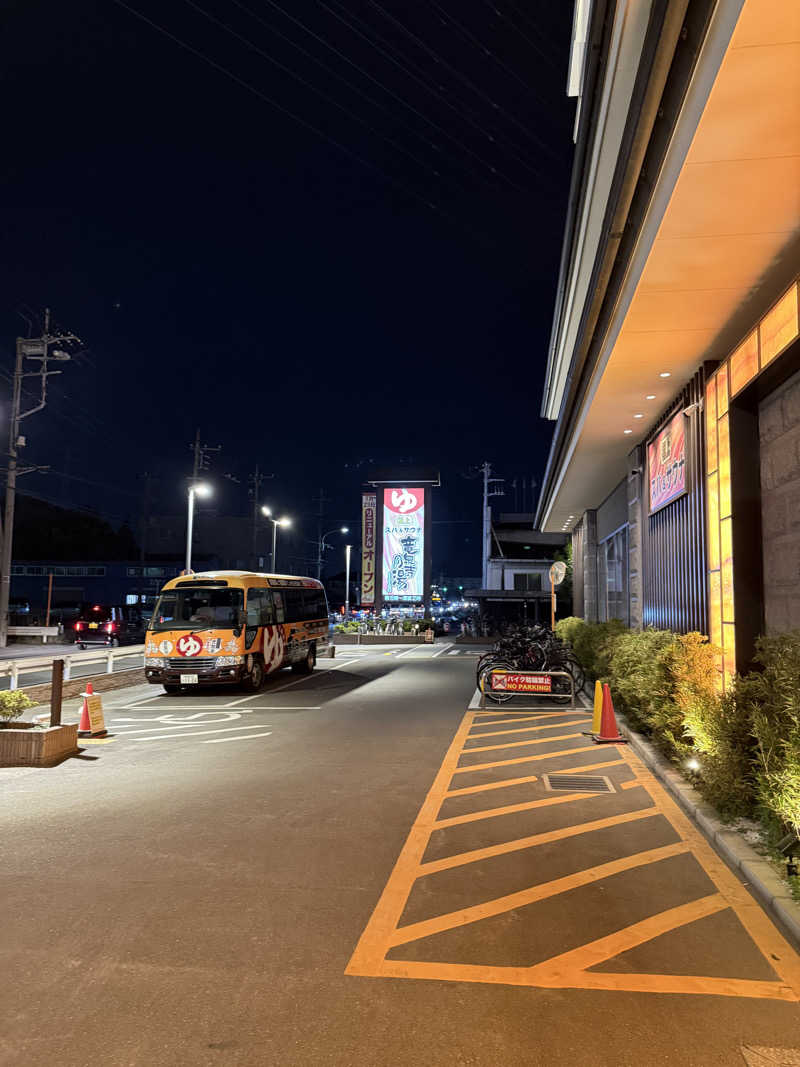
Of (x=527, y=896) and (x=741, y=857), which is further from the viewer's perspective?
(x=741, y=857)

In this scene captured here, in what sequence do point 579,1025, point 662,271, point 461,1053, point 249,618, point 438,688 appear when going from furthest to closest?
point 438,688
point 249,618
point 662,271
point 579,1025
point 461,1053

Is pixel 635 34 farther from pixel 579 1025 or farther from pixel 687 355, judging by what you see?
pixel 579 1025

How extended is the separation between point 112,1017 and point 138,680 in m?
16.1

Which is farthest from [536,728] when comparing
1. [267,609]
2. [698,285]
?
[267,609]

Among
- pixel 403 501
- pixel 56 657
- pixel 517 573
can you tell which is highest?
pixel 403 501

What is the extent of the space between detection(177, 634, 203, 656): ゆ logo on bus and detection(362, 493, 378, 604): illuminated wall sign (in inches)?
1176

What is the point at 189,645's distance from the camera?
15250mm

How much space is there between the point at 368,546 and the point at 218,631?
31659mm

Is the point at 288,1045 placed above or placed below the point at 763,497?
below

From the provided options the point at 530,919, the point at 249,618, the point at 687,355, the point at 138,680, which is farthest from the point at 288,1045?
the point at 138,680

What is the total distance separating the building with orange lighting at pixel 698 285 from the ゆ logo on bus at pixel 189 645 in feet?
31.0

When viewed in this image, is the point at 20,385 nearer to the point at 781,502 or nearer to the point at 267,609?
the point at 267,609

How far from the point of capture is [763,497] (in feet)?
29.1

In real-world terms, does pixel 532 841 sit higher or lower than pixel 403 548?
lower
